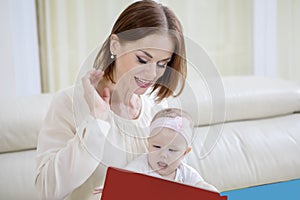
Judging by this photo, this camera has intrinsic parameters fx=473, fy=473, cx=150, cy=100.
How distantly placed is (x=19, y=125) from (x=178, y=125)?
0.79 metres

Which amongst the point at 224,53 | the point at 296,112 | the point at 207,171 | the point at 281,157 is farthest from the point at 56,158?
the point at 224,53

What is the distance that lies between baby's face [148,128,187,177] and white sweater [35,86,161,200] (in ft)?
0.08

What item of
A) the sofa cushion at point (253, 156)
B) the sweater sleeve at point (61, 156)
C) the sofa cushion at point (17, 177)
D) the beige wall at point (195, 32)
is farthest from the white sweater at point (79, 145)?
the beige wall at point (195, 32)

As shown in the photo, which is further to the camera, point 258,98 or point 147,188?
point 258,98

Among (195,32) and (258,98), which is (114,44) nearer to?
(258,98)

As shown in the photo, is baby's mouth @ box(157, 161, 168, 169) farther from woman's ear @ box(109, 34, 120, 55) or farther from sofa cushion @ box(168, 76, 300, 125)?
sofa cushion @ box(168, 76, 300, 125)

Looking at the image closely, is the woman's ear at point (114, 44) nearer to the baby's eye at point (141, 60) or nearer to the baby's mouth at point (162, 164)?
the baby's eye at point (141, 60)

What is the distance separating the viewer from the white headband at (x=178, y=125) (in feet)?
2.43

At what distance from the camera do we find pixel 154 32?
716 millimetres

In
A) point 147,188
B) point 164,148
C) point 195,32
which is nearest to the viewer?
point 147,188

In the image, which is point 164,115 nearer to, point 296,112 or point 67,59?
point 296,112

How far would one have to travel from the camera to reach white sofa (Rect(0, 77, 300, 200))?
137 centimetres

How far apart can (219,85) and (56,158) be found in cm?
36

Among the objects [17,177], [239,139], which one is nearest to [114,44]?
[17,177]
